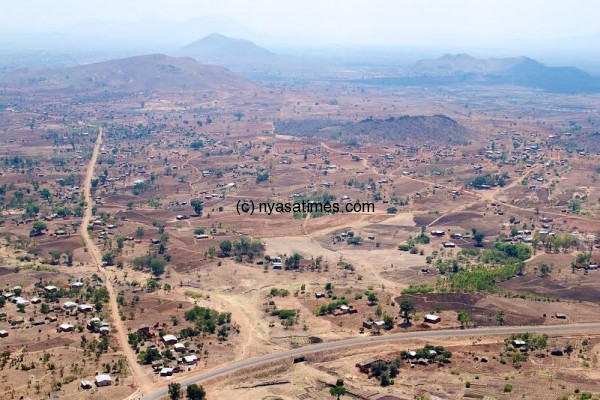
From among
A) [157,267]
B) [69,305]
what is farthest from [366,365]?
[157,267]

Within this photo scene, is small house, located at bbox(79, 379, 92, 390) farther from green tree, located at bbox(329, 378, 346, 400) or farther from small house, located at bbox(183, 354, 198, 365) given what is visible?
green tree, located at bbox(329, 378, 346, 400)

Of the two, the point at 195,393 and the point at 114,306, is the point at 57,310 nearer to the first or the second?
the point at 114,306

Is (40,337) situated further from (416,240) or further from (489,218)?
(489,218)

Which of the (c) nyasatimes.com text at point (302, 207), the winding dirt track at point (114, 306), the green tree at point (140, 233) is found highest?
the (c) nyasatimes.com text at point (302, 207)

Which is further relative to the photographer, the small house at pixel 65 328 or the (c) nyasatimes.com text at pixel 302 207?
the (c) nyasatimes.com text at pixel 302 207

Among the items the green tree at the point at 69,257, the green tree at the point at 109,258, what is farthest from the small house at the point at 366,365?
the green tree at the point at 69,257

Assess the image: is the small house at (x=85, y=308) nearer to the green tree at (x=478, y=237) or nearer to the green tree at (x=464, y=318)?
the green tree at (x=464, y=318)
